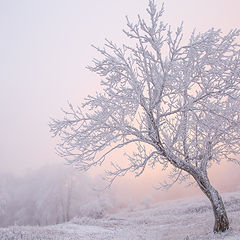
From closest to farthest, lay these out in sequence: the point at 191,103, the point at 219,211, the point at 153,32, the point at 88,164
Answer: the point at 153,32 → the point at 191,103 → the point at 88,164 → the point at 219,211

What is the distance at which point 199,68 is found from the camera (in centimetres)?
982

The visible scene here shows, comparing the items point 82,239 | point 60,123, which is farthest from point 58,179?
point 60,123

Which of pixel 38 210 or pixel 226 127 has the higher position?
pixel 226 127

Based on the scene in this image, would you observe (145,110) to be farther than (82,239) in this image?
No

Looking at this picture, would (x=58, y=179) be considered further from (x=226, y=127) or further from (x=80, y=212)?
(x=226, y=127)

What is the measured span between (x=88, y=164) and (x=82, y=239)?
697 cm

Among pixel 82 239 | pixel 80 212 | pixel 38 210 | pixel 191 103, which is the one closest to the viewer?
pixel 191 103

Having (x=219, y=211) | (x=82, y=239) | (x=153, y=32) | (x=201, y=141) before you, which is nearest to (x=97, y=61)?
(x=153, y=32)

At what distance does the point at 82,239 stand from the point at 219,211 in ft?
26.8

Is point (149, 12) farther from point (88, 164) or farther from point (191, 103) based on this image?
point (88, 164)

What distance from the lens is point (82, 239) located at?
15.1m

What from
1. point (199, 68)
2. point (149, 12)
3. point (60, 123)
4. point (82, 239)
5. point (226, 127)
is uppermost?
point (149, 12)

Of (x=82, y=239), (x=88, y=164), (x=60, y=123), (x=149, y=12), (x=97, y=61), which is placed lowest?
(x=82, y=239)

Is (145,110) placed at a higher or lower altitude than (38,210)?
higher
